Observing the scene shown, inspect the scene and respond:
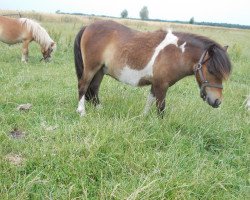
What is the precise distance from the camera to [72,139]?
3785 millimetres

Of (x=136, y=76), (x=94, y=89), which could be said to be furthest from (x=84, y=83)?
(x=136, y=76)

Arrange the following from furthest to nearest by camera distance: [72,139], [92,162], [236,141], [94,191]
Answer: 1. [236,141]
2. [72,139]
3. [92,162]
4. [94,191]

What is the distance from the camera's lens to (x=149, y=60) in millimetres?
4969

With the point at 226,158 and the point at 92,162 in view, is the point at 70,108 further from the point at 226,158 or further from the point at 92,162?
the point at 226,158

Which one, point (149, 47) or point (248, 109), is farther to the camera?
point (248, 109)

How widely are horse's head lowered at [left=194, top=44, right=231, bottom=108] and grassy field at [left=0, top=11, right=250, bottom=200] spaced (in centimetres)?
53

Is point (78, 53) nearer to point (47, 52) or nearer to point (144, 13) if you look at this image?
point (47, 52)

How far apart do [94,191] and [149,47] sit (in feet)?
8.60

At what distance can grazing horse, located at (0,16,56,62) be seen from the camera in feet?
35.4

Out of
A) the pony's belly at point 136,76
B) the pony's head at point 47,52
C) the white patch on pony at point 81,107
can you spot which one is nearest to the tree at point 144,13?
the pony's head at point 47,52

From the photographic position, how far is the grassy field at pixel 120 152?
10.0 feet

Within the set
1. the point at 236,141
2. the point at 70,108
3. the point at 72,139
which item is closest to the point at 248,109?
the point at 236,141

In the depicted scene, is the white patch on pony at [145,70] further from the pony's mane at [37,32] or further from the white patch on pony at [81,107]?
the pony's mane at [37,32]

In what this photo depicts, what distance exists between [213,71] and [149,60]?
997 mm
